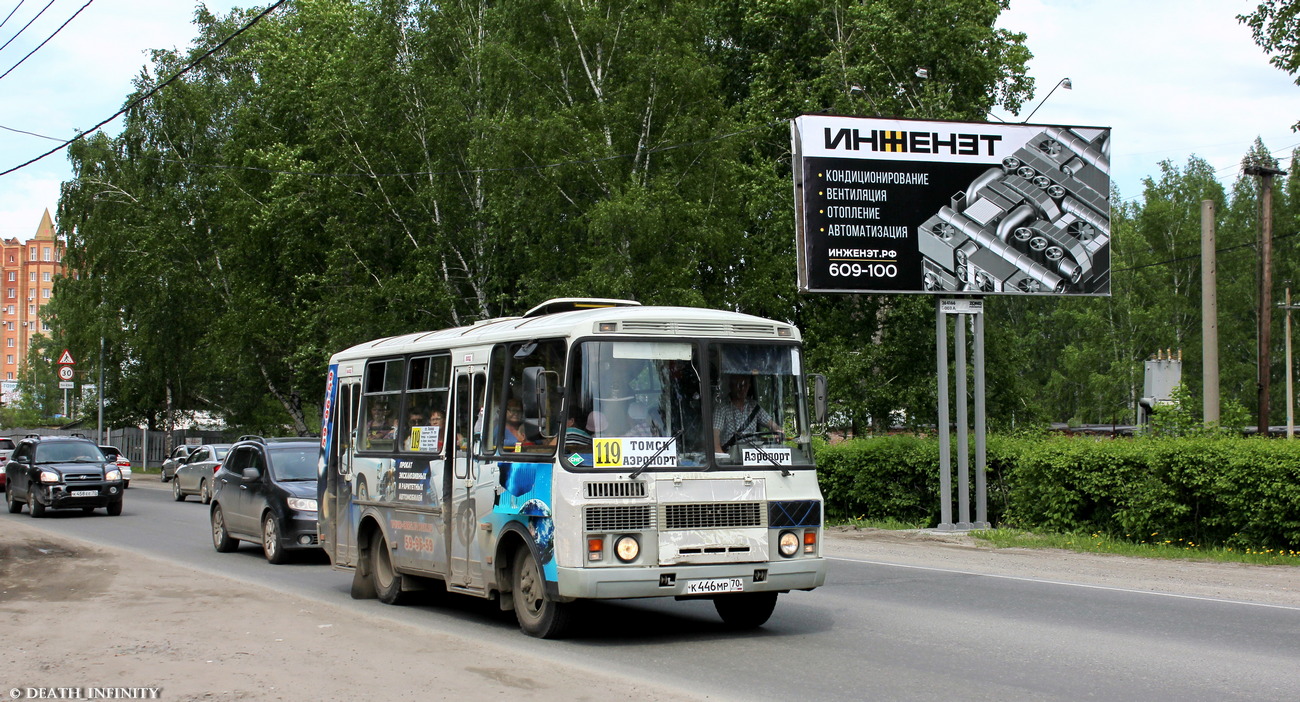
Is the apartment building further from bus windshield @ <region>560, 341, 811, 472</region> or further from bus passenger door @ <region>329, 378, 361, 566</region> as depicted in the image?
bus windshield @ <region>560, 341, 811, 472</region>

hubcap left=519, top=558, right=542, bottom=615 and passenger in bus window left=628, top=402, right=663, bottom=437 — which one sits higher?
passenger in bus window left=628, top=402, right=663, bottom=437

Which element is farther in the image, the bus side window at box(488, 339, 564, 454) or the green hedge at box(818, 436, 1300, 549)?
the green hedge at box(818, 436, 1300, 549)

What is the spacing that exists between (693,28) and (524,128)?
5.43m

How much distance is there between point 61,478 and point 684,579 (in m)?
22.2

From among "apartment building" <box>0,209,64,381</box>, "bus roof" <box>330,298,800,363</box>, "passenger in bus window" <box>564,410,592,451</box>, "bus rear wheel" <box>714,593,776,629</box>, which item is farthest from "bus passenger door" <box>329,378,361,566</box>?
"apartment building" <box>0,209,64,381</box>

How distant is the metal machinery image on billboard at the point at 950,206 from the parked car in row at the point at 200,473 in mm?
19704

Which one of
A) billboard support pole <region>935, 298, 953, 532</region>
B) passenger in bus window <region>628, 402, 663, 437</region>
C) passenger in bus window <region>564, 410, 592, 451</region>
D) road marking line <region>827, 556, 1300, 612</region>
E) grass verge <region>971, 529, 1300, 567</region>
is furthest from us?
billboard support pole <region>935, 298, 953, 532</region>

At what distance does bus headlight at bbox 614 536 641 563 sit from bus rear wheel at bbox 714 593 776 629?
1.33m

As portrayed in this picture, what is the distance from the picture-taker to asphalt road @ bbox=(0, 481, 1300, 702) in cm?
816

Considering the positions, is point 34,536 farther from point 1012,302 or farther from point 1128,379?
point 1012,302

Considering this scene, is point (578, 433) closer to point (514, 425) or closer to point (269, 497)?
point (514, 425)

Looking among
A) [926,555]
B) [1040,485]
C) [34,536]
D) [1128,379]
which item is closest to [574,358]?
[926,555]

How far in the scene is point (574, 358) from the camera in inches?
392

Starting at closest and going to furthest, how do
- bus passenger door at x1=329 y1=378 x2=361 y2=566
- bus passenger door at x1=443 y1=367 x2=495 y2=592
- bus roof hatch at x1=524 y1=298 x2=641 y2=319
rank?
bus passenger door at x1=443 y1=367 x2=495 y2=592 → bus roof hatch at x1=524 y1=298 x2=641 y2=319 → bus passenger door at x1=329 y1=378 x2=361 y2=566
